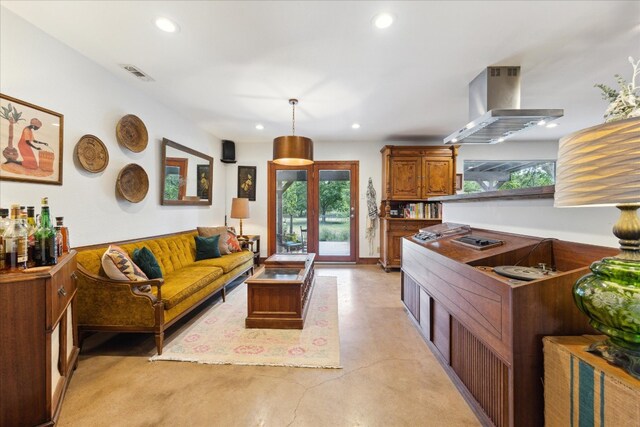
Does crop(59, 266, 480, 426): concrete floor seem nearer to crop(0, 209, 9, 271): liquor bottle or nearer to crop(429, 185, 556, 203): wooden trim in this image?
crop(0, 209, 9, 271): liquor bottle

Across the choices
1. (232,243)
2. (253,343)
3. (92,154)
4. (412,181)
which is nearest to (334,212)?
(412,181)

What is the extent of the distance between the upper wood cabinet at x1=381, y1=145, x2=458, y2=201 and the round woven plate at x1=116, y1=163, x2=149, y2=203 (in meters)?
3.93

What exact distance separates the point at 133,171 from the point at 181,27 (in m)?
1.77

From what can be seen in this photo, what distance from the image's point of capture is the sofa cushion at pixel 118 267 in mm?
2162

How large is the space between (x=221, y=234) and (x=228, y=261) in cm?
76

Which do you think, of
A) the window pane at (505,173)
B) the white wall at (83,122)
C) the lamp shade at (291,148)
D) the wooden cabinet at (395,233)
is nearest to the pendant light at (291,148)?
the lamp shade at (291,148)

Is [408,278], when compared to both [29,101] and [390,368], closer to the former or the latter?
[390,368]

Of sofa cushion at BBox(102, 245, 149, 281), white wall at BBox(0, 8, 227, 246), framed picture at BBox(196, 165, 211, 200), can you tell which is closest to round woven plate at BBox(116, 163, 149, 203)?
white wall at BBox(0, 8, 227, 246)

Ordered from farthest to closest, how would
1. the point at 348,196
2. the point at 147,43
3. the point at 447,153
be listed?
the point at 348,196, the point at 447,153, the point at 147,43

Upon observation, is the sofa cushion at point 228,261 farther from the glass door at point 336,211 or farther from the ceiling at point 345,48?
the ceiling at point 345,48

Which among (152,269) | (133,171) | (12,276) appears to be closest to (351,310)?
(152,269)

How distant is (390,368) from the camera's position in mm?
2016

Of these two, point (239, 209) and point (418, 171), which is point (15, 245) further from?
point (418, 171)

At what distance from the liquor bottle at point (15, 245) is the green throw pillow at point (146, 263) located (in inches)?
42.0
